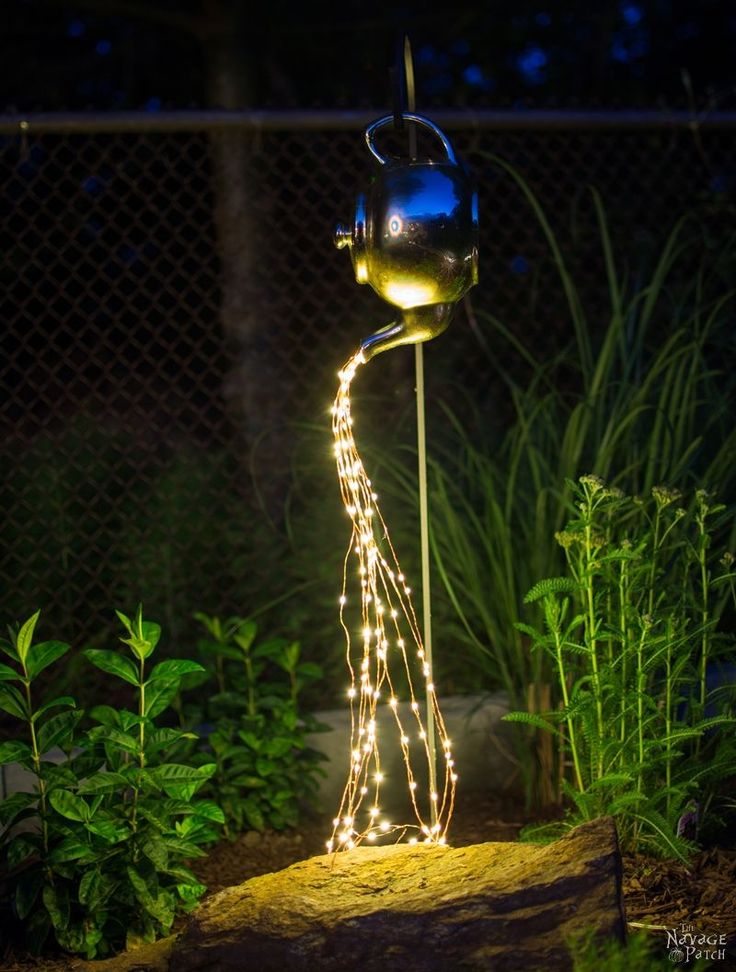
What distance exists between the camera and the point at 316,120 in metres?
3.66

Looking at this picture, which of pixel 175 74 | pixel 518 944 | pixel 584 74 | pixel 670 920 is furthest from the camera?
pixel 584 74

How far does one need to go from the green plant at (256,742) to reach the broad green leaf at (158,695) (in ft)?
1.29

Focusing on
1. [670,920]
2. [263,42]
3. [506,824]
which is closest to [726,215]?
[263,42]

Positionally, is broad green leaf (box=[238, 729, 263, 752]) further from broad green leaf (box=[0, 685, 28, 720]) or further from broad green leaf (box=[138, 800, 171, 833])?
broad green leaf (box=[0, 685, 28, 720])

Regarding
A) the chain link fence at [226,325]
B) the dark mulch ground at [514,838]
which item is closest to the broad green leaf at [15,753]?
the dark mulch ground at [514,838]

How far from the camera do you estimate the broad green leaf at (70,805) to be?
2.42 m

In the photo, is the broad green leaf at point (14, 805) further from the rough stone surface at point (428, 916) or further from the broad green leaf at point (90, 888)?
the rough stone surface at point (428, 916)

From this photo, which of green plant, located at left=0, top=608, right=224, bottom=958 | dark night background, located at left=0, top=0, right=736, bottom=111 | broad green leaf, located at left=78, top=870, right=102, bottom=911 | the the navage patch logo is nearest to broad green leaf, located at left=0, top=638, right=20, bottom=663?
green plant, located at left=0, top=608, right=224, bottom=958

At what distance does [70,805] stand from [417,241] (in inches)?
56.6

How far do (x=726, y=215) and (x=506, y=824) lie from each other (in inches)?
111

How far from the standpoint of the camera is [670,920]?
234 centimetres

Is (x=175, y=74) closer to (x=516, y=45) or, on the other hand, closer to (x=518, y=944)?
(x=516, y=45)

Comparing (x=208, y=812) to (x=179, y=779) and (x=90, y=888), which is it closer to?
(x=179, y=779)

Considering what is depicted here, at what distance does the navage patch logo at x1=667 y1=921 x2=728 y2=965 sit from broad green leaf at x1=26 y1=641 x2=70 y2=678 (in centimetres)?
146
